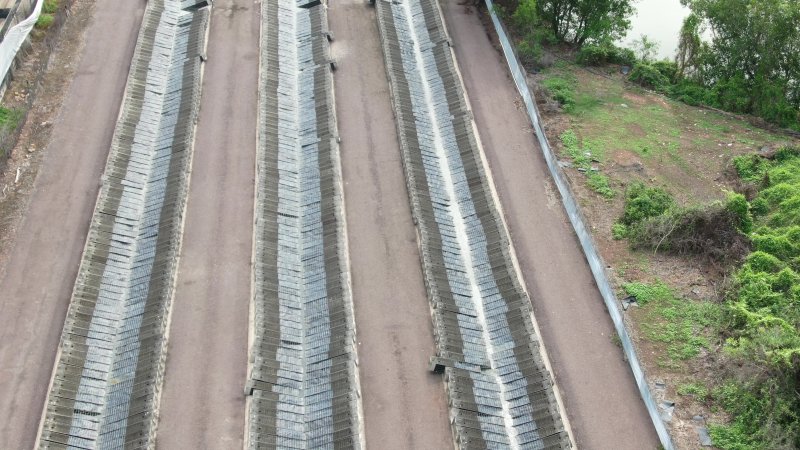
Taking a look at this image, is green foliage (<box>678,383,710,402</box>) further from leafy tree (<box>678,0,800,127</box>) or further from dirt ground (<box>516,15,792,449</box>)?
leafy tree (<box>678,0,800,127</box>)

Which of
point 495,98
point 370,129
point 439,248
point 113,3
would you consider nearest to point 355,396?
point 439,248

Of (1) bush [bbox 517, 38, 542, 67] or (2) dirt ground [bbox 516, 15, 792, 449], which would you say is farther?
(1) bush [bbox 517, 38, 542, 67]

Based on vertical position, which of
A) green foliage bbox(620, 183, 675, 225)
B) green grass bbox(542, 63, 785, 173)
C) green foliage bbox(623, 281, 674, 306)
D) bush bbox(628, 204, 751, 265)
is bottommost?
green foliage bbox(623, 281, 674, 306)

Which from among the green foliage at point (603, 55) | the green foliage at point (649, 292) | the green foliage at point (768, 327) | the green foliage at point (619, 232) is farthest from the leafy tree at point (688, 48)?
the green foliage at point (649, 292)

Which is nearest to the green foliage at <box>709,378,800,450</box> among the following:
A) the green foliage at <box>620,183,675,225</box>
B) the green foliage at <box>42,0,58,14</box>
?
the green foliage at <box>620,183,675,225</box>

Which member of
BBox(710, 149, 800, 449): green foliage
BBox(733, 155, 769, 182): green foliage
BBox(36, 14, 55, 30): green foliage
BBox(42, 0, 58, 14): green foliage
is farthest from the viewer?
BBox(42, 0, 58, 14): green foliage

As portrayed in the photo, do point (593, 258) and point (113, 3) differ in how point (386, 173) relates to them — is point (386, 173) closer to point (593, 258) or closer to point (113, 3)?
point (593, 258)
